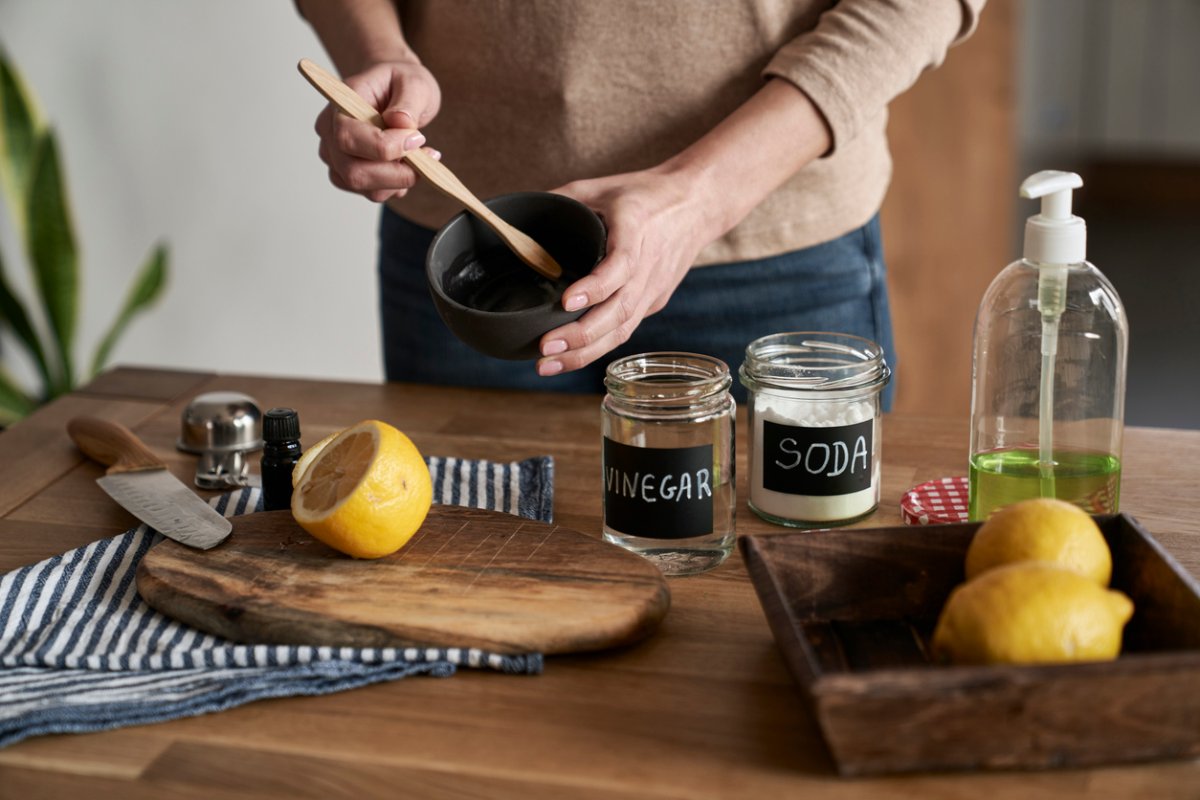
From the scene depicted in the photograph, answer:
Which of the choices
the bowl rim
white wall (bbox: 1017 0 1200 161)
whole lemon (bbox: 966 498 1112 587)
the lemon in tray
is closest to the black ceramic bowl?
the bowl rim

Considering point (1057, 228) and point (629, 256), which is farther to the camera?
point (629, 256)

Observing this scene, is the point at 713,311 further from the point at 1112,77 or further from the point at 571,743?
the point at 1112,77

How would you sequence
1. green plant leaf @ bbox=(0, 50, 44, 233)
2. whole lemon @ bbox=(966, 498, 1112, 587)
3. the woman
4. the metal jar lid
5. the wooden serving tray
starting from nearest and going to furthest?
the wooden serving tray
whole lemon @ bbox=(966, 498, 1112, 587)
the woman
the metal jar lid
green plant leaf @ bbox=(0, 50, 44, 233)

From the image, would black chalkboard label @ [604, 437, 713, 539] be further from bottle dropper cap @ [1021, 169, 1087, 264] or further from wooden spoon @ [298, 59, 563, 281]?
bottle dropper cap @ [1021, 169, 1087, 264]

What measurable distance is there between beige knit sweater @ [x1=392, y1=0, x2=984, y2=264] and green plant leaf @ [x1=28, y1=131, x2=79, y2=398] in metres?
1.41

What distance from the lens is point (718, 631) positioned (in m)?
0.90

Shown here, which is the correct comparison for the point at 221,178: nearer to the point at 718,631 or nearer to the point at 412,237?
the point at 412,237

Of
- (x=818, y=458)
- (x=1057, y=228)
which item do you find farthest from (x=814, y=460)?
(x=1057, y=228)

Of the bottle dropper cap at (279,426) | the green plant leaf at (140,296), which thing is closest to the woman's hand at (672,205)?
the bottle dropper cap at (279,426)

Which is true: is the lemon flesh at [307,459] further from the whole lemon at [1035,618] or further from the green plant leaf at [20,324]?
the green plant leaf at [20,324]

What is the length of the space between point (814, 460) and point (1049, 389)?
0.19m

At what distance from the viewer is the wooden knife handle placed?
3.84 ft

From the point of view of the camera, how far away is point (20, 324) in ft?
8.77

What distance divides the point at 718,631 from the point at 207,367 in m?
2.27
